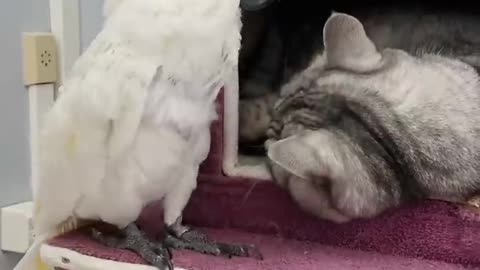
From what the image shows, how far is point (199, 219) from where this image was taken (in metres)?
1.20

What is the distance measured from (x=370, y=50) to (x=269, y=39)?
0.38 metres

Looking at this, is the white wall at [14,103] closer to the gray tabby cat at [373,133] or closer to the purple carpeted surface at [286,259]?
the purple carpeted surface at [286,259]

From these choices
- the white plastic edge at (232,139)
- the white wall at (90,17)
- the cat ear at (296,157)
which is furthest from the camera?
the white wall at (90,17)

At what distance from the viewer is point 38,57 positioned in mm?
1580

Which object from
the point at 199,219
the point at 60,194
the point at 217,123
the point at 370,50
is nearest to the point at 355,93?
the point at 370,50

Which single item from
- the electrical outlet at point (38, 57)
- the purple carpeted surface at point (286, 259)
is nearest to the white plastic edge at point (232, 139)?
the purple carpeted surface at point (286, 259)

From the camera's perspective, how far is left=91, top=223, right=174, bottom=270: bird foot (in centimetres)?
100

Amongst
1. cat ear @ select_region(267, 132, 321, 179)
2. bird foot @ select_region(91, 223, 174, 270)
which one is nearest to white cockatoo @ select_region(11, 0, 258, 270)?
bird foot @ select_region(91, 223, 174, 270)

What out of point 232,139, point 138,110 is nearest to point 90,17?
point 232,139

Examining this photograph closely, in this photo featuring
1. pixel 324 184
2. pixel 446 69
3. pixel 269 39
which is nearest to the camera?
pixel 324 184

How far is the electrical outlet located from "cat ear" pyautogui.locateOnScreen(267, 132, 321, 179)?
775 millimetres

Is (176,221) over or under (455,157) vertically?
under

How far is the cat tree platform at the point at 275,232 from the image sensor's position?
1.02 m

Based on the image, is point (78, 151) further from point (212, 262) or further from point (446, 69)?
point (446, 69)
